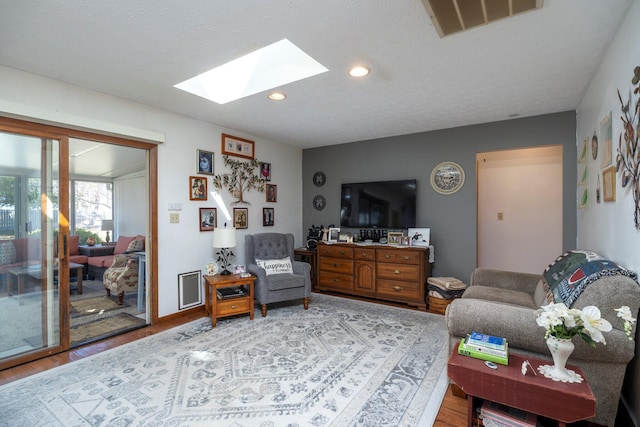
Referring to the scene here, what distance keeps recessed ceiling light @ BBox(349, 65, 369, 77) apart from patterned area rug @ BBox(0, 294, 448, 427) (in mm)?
2382

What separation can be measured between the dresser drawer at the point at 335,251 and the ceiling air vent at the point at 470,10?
10.1ft

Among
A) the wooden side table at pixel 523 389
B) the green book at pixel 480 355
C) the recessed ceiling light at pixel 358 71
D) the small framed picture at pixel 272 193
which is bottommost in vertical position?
the wooden side table at pixel 523 389

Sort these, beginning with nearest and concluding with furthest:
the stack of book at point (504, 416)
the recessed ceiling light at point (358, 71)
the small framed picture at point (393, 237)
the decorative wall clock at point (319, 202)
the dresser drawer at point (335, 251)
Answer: the stack of book at point (504, 416) < the recessed ceiling light at point (358, 71) < the small framed picture at point (393, 237) < the dresser drawer at point (335, 251) < the decorative wall clock at point (319, 202)

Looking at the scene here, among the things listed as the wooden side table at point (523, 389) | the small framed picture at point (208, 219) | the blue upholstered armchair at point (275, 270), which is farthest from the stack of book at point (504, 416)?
the small framed picture at point (208, 219)

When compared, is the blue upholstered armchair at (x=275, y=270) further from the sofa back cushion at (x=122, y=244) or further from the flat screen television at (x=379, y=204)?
the sofa back cushion at (x=122, y=244)

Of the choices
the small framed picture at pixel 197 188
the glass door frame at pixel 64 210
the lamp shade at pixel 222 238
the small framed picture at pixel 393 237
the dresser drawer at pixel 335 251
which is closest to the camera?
the glass door frame at pixel 64 210

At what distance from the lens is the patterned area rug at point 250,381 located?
1.80m

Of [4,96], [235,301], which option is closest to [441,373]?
[235,301]

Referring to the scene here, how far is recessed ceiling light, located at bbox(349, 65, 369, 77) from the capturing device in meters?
2.34

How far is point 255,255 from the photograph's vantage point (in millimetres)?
4039

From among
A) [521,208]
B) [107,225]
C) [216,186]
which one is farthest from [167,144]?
[521,208]

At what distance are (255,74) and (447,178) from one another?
2.88 m

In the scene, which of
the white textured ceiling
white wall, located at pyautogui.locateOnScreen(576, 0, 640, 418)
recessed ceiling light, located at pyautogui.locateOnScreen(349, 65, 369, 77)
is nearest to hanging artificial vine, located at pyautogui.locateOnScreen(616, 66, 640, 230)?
white wall, located at pyautogui.locateOnScreen(576, 0, 640, 418)

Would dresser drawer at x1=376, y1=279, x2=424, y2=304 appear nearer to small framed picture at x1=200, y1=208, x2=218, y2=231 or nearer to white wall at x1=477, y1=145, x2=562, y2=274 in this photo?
white wall at x1=477, y1=145, x2=562, y2=274
